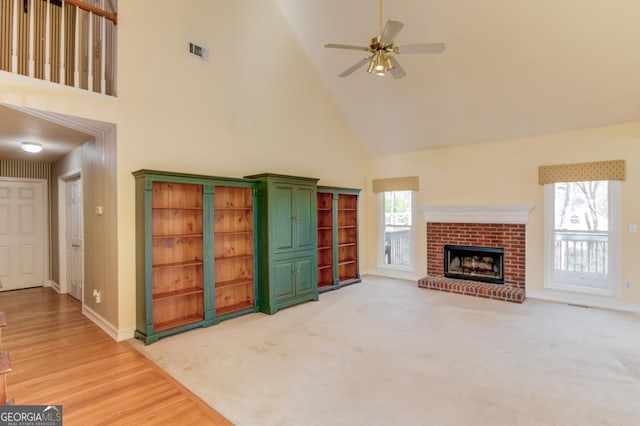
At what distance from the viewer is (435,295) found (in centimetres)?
556

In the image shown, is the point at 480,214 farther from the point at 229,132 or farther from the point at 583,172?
the point at 229,132

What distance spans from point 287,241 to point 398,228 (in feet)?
10.2

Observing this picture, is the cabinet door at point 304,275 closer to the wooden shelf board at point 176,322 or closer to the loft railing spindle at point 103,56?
the wooden shelf board at point 176,322

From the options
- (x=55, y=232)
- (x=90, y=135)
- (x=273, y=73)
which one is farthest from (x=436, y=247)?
(x=55, y=232)

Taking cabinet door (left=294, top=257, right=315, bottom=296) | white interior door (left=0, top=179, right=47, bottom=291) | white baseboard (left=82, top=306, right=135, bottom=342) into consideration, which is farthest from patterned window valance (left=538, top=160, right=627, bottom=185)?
white interior door (left=0, top=179, right=47, bottom=291)

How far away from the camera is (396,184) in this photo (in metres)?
6.95

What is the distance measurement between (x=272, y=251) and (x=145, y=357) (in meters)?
1.96

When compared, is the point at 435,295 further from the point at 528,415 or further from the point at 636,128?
the point at 636,128

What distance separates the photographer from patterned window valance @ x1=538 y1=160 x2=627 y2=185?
466 cm

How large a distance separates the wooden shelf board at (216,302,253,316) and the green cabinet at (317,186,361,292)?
56.1 inches

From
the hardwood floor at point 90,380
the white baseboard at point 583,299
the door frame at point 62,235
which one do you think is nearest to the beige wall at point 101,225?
the hardwood floor at point 90,380

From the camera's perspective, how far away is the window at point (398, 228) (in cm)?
690

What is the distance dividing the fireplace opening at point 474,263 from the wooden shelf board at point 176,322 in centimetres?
450

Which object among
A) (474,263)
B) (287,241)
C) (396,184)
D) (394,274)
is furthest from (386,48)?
(394,274)
